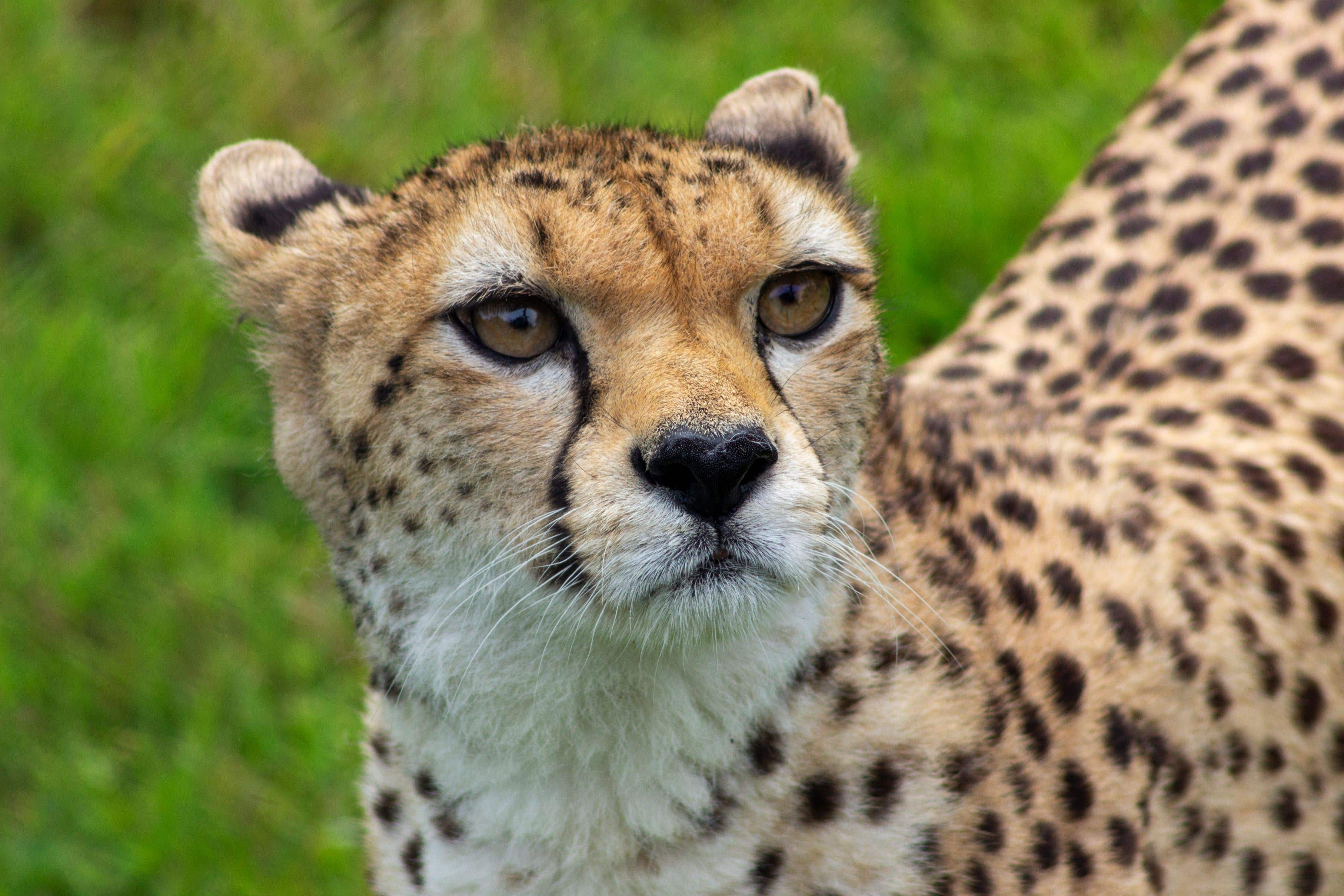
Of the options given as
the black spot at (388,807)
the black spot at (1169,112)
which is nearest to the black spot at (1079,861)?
the black spot at (388,807)

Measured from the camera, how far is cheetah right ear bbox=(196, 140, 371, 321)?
2.22 meters

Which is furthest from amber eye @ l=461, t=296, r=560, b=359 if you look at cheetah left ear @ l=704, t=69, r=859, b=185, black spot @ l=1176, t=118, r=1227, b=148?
black spot @ l=1176, t=118, r=1227, b=148

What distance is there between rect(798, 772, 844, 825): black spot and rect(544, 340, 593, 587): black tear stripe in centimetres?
38

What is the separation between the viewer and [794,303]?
196 centimetres

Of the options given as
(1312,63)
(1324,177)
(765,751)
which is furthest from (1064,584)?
(1312,63)

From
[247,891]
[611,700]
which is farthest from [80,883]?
[611,700]

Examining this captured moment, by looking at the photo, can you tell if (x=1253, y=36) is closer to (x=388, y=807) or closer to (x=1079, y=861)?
(x=1079, y=861)

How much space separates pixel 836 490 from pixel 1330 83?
4.27 ft

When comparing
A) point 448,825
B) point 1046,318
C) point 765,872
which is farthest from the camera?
point 1046,318

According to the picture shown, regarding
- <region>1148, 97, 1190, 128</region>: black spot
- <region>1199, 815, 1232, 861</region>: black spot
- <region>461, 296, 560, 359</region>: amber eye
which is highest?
<region>1148, 97, 1190, 128</region>: black spot

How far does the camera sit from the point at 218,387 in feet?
12.7

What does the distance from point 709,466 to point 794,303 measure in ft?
1.16

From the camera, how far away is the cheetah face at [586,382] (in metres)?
1.75

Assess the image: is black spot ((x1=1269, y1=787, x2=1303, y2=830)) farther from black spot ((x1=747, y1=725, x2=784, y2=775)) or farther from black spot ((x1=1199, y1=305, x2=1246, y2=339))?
black spot ((x1=747, y1=725, x2=784, y2=775))
